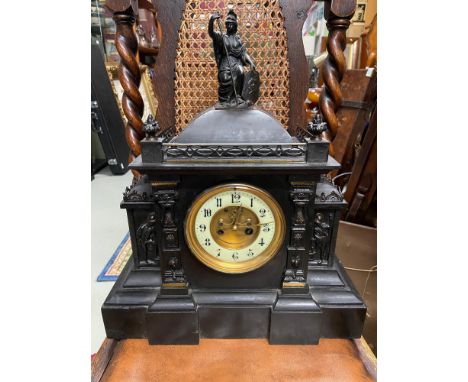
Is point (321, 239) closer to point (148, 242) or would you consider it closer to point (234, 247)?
point (234, 247)

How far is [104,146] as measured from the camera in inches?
116

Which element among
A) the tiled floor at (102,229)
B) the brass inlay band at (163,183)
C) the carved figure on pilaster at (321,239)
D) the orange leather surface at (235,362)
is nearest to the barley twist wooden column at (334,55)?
the carved figure on pilaster at (321,239)

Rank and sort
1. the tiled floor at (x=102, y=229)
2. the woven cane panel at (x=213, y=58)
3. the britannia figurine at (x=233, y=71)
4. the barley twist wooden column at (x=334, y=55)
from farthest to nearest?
the tiled floor at (x=102, y=229)
the woven cane panel at (x=213, y=58)
the barley twist wooden column at (x=334, y=55)
the britannia figurine at (x=233, y=71)

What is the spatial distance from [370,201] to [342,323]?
3.93 ft

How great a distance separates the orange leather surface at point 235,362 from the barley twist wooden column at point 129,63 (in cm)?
72

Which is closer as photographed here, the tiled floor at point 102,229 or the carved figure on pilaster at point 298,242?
the carved figure on pilaster at point 298,242

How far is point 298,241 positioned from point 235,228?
0.70ft

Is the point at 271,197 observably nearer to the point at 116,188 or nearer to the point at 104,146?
the point at 116,188

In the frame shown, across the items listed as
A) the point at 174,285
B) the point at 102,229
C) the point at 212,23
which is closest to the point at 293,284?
the point at 174,285

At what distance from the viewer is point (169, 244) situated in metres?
0.93

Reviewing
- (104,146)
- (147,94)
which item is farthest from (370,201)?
(104,146)

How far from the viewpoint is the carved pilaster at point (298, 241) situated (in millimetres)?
875

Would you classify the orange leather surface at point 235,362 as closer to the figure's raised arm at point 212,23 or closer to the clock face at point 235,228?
the clock face at point 235,228

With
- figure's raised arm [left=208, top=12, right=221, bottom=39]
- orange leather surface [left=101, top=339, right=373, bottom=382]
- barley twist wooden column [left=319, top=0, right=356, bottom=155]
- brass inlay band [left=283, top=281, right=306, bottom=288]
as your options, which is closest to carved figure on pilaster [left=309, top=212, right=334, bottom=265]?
brass inlay band [left=283, top=281, right=306, bottom=288]
